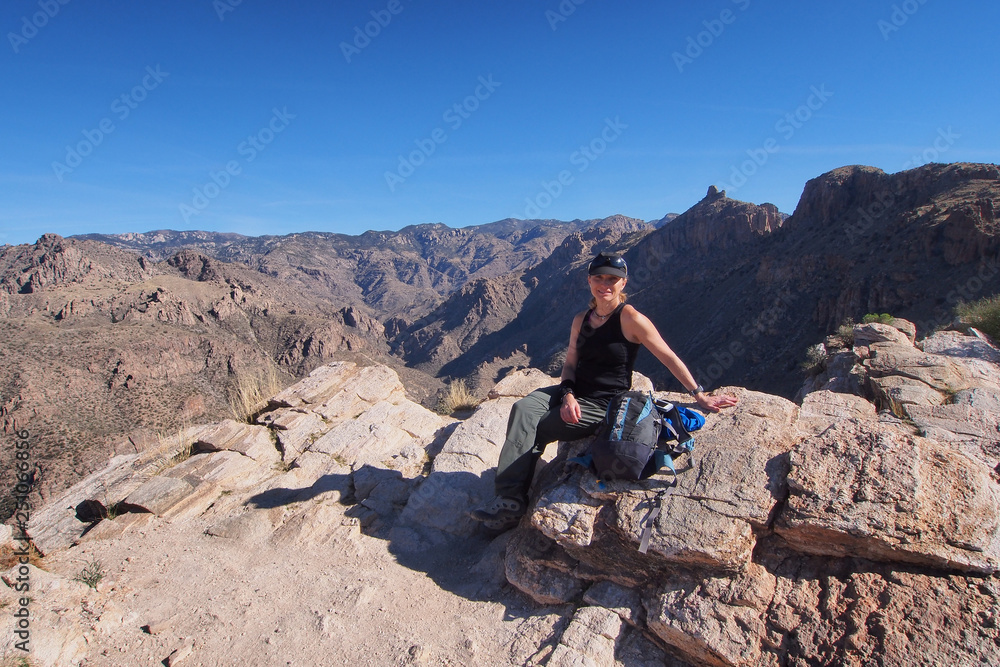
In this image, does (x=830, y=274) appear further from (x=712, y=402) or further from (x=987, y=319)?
(x=712, y=402)

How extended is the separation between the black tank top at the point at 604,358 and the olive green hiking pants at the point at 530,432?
0.41 feet

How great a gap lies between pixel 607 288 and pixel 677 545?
6.35ft

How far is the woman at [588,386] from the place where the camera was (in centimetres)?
380

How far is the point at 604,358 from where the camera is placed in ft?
13.1

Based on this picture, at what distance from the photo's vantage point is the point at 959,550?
105 inches

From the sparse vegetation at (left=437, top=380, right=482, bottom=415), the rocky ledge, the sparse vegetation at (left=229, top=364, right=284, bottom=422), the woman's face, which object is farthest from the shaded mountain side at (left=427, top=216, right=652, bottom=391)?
the woman's face

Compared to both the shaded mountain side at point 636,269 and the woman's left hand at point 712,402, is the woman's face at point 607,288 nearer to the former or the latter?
the woman's left hand at point 712,402

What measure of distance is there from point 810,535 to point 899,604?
506 millimetres

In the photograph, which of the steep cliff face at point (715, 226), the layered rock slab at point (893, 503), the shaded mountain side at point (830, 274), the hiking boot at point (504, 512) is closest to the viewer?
the layered rock slab at point (893, 503)

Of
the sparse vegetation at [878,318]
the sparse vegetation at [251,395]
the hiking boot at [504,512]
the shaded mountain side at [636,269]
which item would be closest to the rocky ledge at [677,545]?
the hiking boot at [504,512]

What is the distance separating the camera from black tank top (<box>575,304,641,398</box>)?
12.8 feet

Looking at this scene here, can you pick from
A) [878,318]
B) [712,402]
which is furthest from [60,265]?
[878,318]

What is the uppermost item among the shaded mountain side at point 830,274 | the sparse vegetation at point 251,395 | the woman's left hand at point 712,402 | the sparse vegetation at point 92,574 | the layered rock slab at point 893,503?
the shaded mountain side at point 830,274

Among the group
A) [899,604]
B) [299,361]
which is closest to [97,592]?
[899,604]
